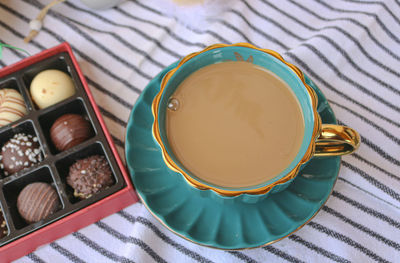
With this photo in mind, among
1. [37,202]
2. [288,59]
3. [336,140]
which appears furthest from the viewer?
[288,59]

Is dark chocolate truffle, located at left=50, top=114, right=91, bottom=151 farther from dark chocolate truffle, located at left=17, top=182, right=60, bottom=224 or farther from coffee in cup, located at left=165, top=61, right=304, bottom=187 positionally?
coffee in cup, located at left=165, top=61, right=304, bottom=187

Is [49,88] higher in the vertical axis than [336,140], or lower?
higher

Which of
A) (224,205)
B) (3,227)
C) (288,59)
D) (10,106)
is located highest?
(10,106)

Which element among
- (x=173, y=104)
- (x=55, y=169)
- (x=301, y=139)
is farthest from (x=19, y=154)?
(x=301, y=139)

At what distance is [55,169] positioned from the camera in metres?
0.70

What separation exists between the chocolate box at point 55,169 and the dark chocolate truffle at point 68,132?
0.7 inches

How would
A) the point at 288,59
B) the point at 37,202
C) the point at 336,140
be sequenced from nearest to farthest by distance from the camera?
the point at 336,140, the point at 37,202, the point at 288,59

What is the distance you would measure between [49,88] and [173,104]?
0.29 metres

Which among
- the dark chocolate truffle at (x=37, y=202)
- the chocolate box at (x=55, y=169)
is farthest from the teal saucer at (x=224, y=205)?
the dark chocolate truffle at (x=37, y=202)

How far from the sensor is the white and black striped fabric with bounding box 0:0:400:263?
2.34 feet

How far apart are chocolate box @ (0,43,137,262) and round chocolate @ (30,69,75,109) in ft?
0.05

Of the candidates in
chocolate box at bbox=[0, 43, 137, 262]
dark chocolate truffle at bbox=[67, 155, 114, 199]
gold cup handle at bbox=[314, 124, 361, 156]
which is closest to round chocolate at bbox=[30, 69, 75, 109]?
chocolate box at bbox=[0, 43, 137, 262]

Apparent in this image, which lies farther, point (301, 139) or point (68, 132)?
point (68, 132)

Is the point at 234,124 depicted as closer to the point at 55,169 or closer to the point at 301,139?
the point at 301,139
